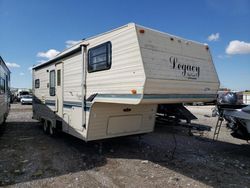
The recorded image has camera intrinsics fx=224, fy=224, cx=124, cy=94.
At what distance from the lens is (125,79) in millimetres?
4676

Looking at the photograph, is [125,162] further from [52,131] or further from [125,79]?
[52,131]

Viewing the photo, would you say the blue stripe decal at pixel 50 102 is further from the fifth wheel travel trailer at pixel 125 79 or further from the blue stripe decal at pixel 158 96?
the blue stripe decal at pixel 158 96

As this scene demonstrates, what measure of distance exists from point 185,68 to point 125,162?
9.12 feet

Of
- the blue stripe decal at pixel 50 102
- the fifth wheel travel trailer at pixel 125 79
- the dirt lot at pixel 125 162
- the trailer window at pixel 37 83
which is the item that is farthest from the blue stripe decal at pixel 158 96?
the trailer window at pixel 37 83

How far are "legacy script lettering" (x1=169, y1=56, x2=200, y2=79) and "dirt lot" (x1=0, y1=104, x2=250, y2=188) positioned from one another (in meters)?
2.19

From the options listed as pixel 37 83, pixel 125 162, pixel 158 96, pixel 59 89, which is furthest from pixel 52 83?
pixel 158 96

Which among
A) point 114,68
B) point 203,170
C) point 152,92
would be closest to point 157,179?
point 203,170

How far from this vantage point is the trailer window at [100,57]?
5.20 meters

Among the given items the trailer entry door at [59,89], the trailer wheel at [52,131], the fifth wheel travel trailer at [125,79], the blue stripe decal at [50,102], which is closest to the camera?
the fifth wheel travel trailer at [125,79]

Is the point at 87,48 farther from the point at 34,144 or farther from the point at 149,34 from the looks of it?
the point at 34,144

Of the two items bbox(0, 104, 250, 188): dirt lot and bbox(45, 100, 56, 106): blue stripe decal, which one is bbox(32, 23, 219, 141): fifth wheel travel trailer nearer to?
bbox(45, 100, 56, 106): blue stripe decal

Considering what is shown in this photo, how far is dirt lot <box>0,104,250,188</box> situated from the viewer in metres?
4.54

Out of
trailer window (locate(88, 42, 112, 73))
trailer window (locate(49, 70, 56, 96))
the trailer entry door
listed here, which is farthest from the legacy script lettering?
trailer window (locate(49, 70, 56, 96))

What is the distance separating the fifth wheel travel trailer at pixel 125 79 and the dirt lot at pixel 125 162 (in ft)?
2.21
